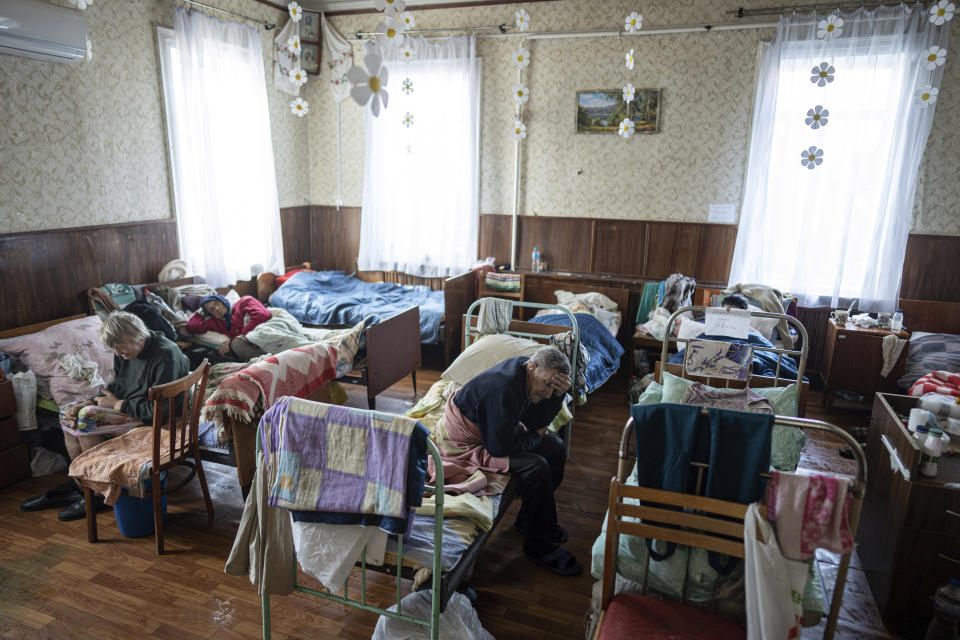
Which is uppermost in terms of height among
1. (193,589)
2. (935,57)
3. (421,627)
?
(935,57)

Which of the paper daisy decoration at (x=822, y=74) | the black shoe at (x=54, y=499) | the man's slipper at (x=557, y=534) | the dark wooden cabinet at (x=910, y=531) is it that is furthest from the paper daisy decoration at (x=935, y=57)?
the black shoe at (x=54, y=499)

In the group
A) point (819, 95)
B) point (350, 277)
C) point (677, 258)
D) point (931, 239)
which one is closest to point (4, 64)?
point (350, 277)

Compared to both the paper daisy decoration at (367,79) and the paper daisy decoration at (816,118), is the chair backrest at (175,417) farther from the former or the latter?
the paper daisy decoration at (816,118)

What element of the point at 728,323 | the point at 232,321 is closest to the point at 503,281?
the point at 232,321

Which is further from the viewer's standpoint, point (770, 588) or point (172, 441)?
point (172, 441)

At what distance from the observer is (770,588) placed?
1.62m

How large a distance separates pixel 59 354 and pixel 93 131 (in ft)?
5.60

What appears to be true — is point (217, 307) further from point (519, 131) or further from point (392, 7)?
point (519, 131)

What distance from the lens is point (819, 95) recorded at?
190 inches

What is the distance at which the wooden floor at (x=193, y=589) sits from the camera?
235 cm

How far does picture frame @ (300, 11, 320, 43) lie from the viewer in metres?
6.02

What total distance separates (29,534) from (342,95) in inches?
190

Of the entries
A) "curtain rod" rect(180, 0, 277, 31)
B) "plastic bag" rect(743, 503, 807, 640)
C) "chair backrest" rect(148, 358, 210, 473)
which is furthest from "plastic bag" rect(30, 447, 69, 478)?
"plastic bag" rect(743, 503, 807, 640)

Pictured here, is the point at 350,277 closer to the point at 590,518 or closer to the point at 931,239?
the point at 590,518
